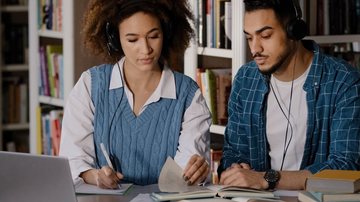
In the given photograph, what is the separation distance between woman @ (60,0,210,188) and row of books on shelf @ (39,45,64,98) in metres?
2.06

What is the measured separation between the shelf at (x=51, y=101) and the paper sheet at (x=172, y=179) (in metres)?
2.48

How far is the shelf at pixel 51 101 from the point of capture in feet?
16.4

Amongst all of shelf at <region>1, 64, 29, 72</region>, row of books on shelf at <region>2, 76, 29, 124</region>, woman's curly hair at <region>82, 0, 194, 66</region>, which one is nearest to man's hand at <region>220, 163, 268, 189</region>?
woman's curly hair at <region>82, 0, 194, 66</region>

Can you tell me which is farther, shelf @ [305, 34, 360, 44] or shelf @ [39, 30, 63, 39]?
shelf @ [39, 30, 63, 39]

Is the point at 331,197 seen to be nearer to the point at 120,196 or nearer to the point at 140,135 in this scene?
the point at 120,196

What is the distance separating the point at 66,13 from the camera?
4711 millimetres

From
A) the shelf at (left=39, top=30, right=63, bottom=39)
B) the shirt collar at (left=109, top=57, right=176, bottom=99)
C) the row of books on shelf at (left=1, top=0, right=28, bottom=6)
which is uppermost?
the row of books on shelf at (left=1, top=0, right=28, bottom=6)

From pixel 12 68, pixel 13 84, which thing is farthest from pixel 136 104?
pixel 13 84

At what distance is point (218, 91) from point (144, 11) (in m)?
1.29

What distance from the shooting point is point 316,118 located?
292 cm

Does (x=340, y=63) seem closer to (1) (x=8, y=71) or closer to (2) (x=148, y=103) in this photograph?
(2) (x=148, y=103)

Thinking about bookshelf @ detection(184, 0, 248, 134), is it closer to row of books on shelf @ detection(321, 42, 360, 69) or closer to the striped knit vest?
row of books on shelf @ detection(321, 42, 360, 69)

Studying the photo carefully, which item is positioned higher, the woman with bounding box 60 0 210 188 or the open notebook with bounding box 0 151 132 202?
the woman with bounding box 60 0 210 188

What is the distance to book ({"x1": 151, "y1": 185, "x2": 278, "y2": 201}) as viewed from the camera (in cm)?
244
